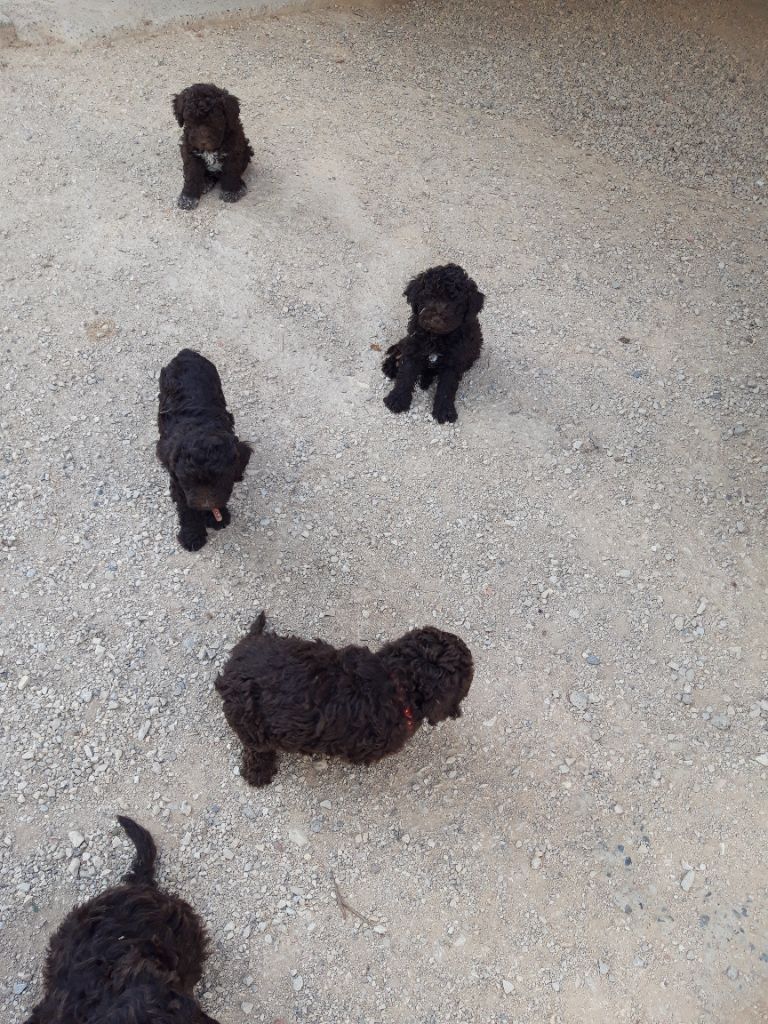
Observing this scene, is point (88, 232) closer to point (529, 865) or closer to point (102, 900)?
point (102, 900)

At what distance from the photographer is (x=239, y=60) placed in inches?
360

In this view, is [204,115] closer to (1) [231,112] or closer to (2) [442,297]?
(1) [231,112]

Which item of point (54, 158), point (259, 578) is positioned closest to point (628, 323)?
point (259, 578)

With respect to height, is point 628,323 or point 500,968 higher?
point 628,323

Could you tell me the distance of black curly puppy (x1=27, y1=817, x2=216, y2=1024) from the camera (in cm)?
309

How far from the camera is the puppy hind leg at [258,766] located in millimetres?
4496

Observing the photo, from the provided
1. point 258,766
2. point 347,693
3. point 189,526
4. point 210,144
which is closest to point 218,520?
point 189,526

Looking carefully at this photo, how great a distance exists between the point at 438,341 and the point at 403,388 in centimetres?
54

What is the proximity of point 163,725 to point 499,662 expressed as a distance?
235 cm

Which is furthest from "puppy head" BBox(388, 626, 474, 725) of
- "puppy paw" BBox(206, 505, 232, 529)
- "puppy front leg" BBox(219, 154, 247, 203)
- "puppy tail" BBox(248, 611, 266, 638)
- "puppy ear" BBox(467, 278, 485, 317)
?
"puppy front leg" BBox(219, 154, 247, 203)

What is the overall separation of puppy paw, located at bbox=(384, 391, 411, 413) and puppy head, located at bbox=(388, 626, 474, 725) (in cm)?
274

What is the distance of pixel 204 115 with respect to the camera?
691 centimetres

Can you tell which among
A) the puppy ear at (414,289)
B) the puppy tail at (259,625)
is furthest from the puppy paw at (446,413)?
the puppy tail at (259,625)

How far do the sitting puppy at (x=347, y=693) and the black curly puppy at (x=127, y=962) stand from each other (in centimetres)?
100
